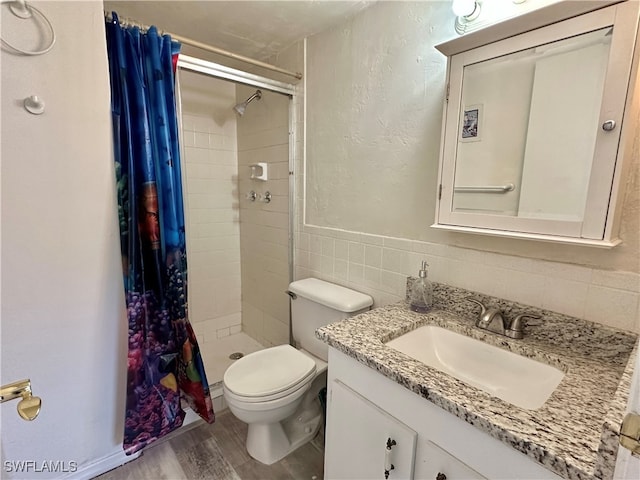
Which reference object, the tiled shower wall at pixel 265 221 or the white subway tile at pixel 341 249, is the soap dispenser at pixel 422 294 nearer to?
the white subway tile at pixel 341 249

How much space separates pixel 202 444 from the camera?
1599mm

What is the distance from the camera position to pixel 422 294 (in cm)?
129

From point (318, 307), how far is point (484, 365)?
82 centimetres

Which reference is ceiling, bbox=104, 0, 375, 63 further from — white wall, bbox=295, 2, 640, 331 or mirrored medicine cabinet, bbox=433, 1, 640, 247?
mirrored medicine cabinet, bbox=433, 1, 640, 247

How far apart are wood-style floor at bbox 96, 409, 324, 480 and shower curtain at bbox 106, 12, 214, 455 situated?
15 centimetres

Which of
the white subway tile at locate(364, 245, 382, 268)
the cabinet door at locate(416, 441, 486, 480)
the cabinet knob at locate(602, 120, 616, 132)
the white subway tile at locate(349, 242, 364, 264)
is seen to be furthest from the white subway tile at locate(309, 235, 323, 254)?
the cabinet knob at locate(602, 120, 616, 132)

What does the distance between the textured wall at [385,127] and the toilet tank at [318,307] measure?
0.34 m

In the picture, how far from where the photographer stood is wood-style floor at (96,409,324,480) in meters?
1.43

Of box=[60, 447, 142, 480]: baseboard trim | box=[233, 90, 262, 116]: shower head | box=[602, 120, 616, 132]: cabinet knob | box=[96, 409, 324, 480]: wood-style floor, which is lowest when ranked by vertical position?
box=[96, 409, 324, 480]: wood-style floor

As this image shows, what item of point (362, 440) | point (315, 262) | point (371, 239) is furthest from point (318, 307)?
point (362, 440)

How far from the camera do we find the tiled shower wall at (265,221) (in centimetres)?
212

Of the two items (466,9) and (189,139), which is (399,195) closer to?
(466,9)

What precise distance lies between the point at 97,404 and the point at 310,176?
154 cm

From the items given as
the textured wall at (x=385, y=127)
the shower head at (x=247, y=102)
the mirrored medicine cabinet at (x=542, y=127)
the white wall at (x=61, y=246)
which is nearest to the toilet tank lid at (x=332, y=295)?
the textured wall at (x=385, y=127)
